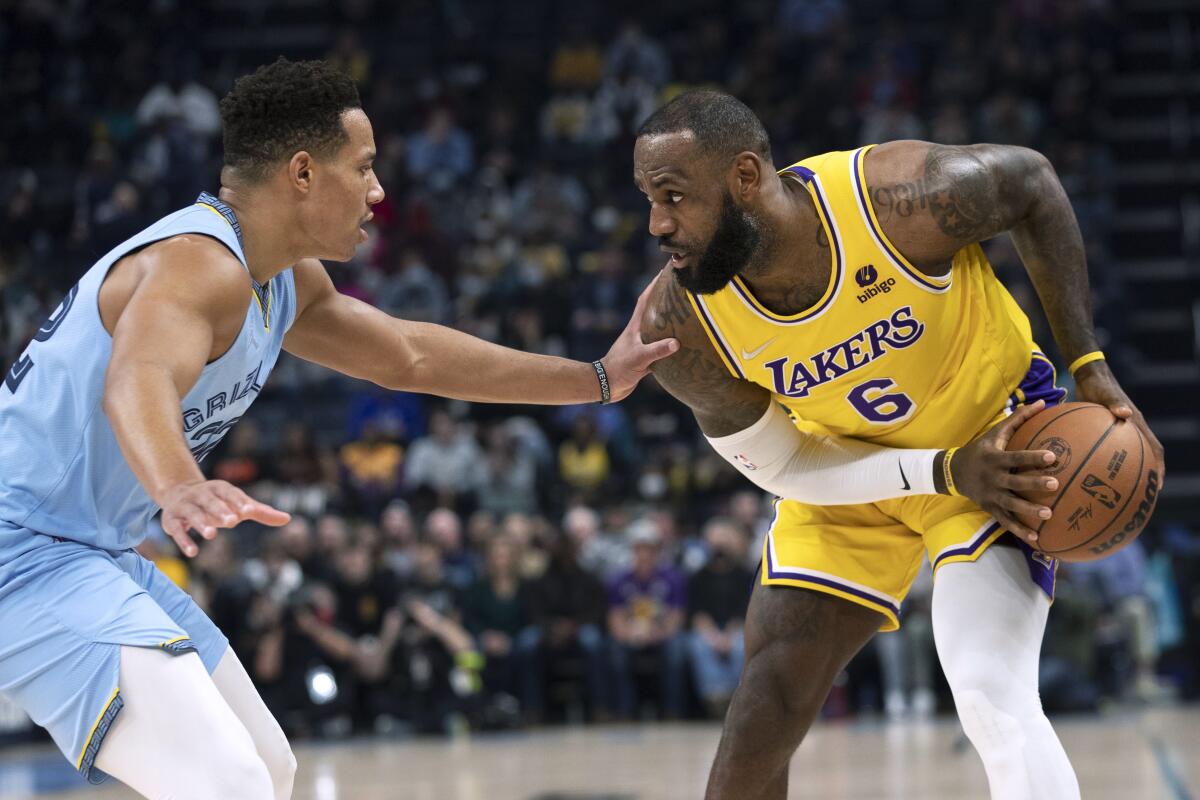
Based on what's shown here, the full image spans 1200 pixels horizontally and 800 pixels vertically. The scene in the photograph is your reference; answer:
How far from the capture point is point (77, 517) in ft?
10.2

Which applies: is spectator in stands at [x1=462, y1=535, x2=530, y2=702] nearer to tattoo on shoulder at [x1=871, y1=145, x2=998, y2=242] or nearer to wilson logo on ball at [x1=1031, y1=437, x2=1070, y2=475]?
tattoo on shoulder at [x1=871, y1=145, x2=998, y2=242]

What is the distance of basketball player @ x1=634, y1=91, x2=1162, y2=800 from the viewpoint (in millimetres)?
3832

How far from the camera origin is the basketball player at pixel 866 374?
3832 mm

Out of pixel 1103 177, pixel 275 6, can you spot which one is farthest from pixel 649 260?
pixel 275 6

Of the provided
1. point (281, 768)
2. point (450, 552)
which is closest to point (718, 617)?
point (450, 552)

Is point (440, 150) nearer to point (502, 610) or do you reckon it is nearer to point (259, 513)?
point (502, 610)

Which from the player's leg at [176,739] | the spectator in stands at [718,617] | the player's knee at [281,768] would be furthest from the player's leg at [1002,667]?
the spectator in stands at [718,617]

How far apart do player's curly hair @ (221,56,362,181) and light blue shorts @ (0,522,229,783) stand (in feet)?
3.15

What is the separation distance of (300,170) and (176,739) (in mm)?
1287

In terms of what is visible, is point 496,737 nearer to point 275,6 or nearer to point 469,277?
point 469,277

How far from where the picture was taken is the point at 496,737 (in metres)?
10.4

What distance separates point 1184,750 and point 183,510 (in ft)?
23.8

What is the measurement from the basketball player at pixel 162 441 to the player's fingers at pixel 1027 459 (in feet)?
5.67

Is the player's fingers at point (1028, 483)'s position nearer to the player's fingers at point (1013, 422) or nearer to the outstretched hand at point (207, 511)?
the player's fingers at point (1013, 422)
